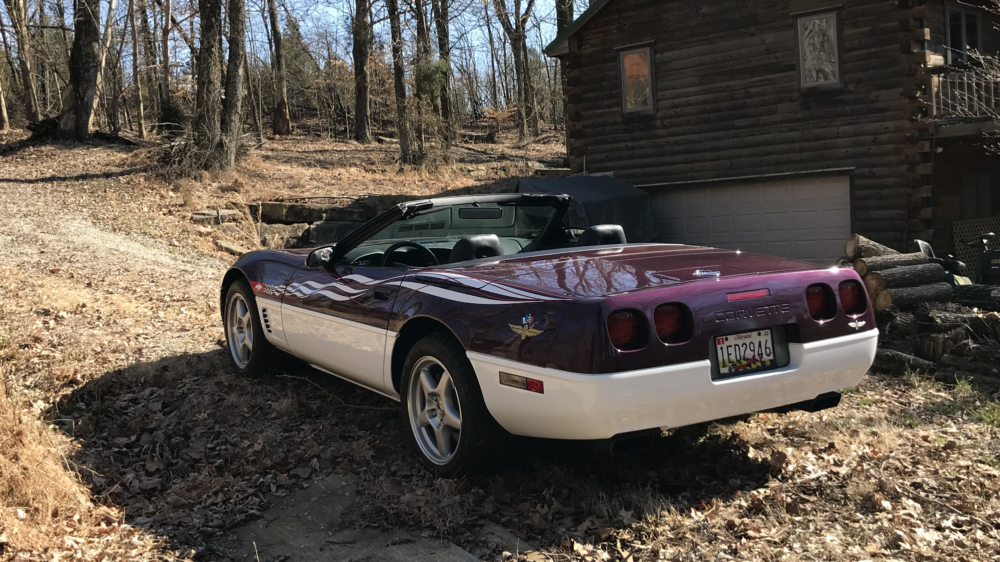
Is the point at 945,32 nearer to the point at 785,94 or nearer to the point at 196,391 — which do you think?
the point at 785,94

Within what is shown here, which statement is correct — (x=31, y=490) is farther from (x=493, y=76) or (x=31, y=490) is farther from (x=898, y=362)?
(x=493, y=76)

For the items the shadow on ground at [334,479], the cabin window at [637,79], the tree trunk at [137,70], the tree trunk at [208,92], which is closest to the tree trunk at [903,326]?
the shadow on ground at [334,479]

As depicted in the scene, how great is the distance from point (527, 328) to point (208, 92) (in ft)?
53.7

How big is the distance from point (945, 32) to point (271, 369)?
15.8 meters

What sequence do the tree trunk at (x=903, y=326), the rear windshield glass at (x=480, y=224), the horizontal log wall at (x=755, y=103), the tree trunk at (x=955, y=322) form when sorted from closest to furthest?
the rear windshield glass at (x=480, y=224) → the tree trunk at (x=955, y=322) → the tree trunk at (x=903, y=326) → the horizontal log wall at (x=755, y=103)

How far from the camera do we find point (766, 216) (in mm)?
16891

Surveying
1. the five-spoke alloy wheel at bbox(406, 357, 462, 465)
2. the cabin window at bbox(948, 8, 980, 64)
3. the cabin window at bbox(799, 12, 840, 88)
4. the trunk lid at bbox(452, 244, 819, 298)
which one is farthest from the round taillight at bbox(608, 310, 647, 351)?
the cabin window at bbox(948, 8, 980, 64)

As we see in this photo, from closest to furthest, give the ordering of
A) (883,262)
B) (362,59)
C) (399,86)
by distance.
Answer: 1. (883,262)
2. (399,86)
3. (362,59)

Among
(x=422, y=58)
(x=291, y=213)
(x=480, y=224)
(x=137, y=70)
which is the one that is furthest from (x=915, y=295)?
(x=137, y=70)

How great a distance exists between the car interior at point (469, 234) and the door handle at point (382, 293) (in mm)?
294

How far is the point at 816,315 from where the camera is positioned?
3.76 m

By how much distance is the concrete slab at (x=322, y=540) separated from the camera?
341 cm

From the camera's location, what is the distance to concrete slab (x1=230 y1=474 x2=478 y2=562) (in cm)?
341

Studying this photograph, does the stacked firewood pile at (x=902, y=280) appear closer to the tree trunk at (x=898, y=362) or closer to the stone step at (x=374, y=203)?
the tree trunk at (x=898, y=362)
